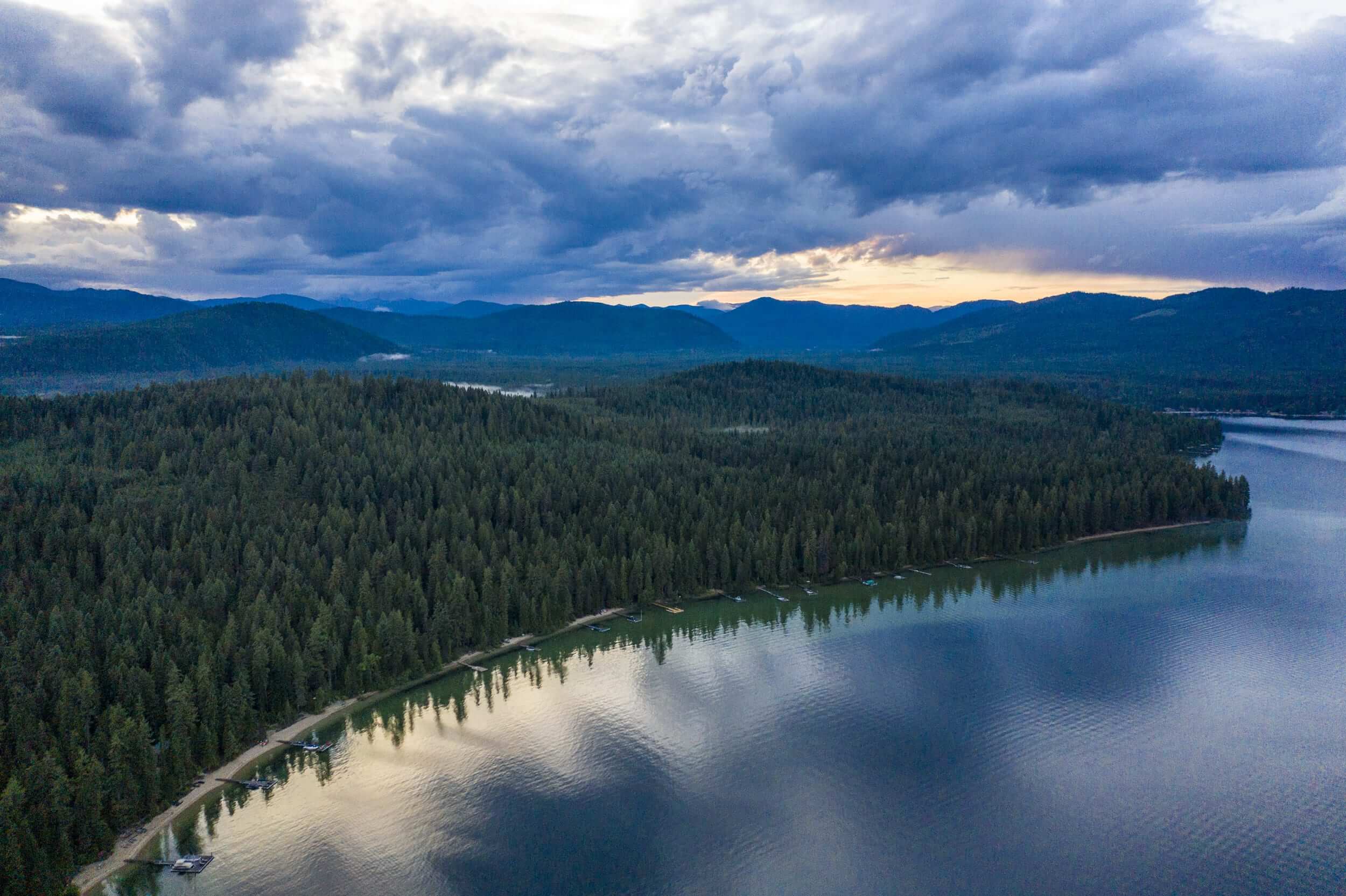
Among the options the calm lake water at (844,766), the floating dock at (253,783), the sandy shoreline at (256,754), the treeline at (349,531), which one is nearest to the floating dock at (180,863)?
the sandy shoreline at (256,754)

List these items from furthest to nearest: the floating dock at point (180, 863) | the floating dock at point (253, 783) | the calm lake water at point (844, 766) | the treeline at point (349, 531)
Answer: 1. the treeline at point (349, 531)
2. the floating dock at point (253, 783)
3. the calm lake water at point (844, 766)
4. the floating dock at point (180, 863)

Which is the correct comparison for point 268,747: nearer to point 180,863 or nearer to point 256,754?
point 256,754

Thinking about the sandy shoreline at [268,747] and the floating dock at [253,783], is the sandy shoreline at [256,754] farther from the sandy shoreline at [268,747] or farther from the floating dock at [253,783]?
the floating dock at [253,783]

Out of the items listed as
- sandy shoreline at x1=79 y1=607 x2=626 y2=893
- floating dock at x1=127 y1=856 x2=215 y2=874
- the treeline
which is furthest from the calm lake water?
the treeline

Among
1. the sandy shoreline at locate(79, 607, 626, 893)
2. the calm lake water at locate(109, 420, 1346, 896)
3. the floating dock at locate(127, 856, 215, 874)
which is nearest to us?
the sandy shoreline at locate(79, 607, 626, 893)

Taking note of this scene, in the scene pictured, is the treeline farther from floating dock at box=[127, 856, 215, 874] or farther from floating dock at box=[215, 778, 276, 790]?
floating dock at box=[127, 856, 215, 874]
